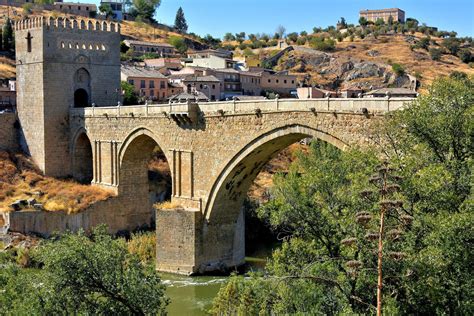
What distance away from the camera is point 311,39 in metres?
99.2

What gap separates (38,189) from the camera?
3384 centimetres

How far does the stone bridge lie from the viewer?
20.9 meters

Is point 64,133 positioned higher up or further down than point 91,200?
higher up

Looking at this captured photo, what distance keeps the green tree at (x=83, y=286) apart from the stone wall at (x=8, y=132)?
24407mm

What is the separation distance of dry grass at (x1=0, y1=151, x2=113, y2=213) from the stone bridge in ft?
4.91

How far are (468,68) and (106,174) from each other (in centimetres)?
6213

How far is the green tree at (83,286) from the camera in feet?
45.5

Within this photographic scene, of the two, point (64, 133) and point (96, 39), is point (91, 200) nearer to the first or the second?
point (64, 133)

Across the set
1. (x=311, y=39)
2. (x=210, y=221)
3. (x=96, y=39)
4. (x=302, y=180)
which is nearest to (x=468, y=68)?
(x=311, y=39)

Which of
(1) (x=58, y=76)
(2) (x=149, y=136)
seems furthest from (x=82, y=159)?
(2) (x=149, y=136)

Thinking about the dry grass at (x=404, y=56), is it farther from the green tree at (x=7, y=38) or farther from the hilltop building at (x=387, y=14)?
the green tree at (x=7, y=38)

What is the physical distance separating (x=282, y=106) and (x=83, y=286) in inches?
427

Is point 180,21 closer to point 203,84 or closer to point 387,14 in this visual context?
point 387,14

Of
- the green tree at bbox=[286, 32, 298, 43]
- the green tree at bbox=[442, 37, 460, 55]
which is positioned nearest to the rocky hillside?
the green tree at bbox=[442, 37, 460, 55]
